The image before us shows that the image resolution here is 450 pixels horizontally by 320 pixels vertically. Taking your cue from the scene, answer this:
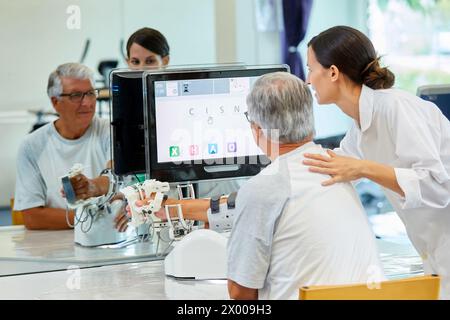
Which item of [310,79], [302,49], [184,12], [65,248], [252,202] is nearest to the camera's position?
[252,202]

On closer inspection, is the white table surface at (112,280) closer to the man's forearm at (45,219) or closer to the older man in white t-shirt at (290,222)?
the man's forearm at (45,219)

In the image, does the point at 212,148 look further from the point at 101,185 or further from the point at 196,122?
the point at 101,185

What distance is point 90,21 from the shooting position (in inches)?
226

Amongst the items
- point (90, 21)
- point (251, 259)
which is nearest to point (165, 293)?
point (251, 259)

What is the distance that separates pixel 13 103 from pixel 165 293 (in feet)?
10.5

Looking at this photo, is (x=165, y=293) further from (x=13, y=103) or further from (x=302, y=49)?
(x=302, y=49)

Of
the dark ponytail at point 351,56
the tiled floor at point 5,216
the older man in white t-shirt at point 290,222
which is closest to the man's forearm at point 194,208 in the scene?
the dark ponytail at point 351,56

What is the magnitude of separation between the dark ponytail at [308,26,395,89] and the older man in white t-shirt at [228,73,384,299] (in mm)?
325

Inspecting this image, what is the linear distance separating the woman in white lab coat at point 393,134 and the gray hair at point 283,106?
0.46 feet

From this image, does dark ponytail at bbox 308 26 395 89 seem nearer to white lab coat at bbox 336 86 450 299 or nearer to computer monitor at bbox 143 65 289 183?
white lab coat at bbox 336 86 450 299

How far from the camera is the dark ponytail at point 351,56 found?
2.31m

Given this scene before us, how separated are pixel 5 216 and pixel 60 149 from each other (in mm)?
1443

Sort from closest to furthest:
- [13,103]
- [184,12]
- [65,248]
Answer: [65,248] → [13,103] → [184,12]

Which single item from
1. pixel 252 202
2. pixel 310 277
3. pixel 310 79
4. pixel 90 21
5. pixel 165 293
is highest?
pixel 90 21
